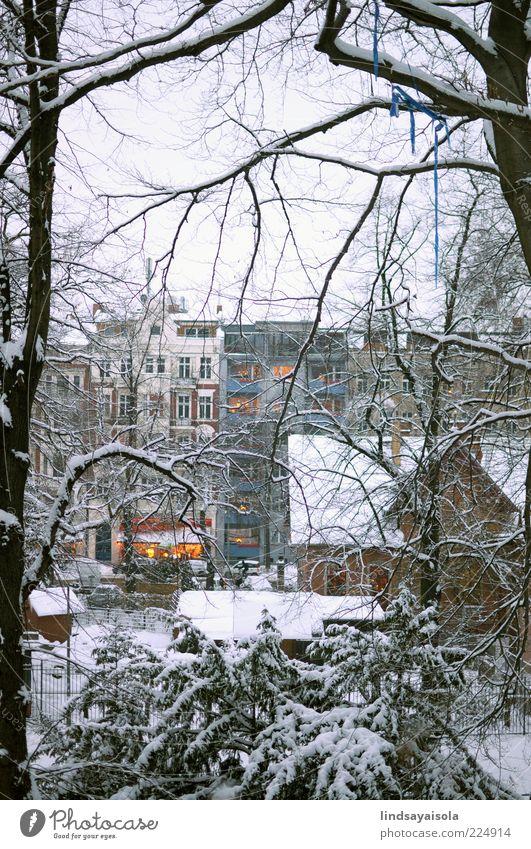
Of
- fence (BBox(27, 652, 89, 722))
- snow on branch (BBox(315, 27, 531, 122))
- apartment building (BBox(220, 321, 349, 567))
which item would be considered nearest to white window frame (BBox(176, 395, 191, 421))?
apartment building (BBox(220, 321, 349, 567))

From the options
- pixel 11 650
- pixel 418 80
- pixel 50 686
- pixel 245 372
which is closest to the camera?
pixel 418 80

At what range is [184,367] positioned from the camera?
240 cm

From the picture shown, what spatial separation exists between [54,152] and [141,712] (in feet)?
5.56

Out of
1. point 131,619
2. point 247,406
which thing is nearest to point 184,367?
point 247,406

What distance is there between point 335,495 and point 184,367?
635mm

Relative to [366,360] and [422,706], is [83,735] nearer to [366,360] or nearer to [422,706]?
[422,706]

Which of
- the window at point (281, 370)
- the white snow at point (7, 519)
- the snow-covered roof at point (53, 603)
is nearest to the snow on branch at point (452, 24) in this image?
the window at point (281, 370)

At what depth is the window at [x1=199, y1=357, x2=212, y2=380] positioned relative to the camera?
2398 millimetres

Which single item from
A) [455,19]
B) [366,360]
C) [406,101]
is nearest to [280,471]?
[366,360]

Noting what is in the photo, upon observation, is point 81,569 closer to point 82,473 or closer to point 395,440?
point 82,473

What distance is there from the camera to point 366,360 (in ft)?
8.31

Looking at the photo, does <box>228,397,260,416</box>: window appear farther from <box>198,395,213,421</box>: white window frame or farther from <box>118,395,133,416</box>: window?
<box>118,395,133,416</box>: window
